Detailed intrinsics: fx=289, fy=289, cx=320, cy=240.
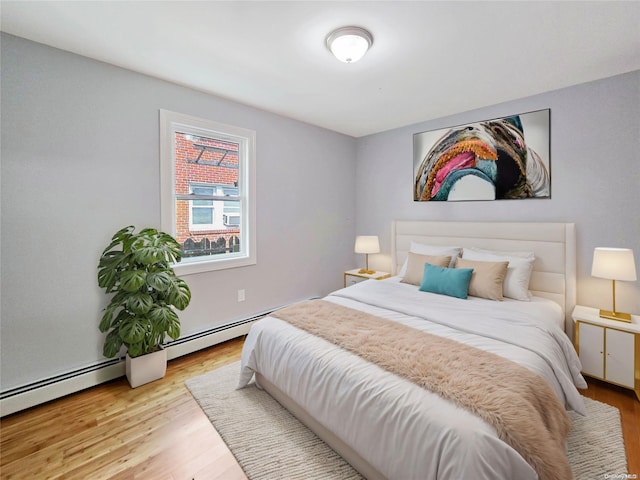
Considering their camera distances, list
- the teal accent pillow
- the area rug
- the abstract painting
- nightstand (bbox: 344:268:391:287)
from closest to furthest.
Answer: the area rug < the teal accent pillow < the abstract painting < nightstand (bbox: 344:268:391:287)

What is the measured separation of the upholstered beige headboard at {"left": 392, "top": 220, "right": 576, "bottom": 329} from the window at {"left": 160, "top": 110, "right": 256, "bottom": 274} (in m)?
2.40

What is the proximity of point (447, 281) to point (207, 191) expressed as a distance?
253 cm

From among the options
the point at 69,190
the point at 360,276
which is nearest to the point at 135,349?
Answer: the point at 69,190

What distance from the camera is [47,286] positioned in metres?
2.10

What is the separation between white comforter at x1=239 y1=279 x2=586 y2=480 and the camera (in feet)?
3.60

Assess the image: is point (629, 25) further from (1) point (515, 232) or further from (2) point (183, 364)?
(2) point (183, 364)

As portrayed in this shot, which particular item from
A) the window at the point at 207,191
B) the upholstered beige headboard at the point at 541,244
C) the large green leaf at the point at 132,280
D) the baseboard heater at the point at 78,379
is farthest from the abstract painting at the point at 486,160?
the large green leaf at the point at 132,280

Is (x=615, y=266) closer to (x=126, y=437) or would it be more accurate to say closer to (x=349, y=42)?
(x=349, y=42)

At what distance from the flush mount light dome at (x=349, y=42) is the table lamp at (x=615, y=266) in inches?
95.3

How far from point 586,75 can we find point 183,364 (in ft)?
14.3

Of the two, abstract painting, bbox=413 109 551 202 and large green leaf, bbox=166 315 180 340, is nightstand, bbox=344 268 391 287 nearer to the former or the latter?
abstract painting, bbox=413 109 551 202

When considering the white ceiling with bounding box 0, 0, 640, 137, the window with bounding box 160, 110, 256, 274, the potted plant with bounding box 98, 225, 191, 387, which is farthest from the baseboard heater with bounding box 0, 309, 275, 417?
the white ceiling with bounding box 0, 0, 640, 137

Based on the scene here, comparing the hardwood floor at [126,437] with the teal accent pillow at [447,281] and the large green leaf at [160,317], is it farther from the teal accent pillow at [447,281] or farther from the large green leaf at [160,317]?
the teal accent pillow at [447,281]

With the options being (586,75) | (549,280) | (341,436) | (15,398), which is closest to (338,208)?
(549,280)
